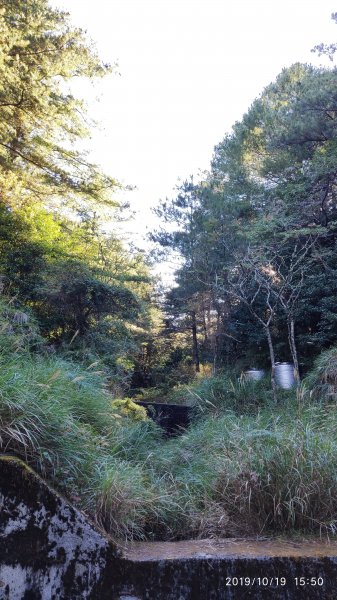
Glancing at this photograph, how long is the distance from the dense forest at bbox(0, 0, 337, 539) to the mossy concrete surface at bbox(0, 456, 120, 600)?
220mm

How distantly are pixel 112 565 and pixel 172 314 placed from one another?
15405 millimetres

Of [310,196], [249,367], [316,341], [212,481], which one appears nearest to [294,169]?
[310,196]

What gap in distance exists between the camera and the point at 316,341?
9.27m

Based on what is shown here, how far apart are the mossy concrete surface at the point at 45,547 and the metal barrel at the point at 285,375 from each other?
676cm

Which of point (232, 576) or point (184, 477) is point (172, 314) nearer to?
point (184, 477)

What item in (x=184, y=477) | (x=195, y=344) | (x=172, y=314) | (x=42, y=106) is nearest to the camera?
(x=184, y=477)

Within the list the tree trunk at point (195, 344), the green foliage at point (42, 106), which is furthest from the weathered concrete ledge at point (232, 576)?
the tree trunk at point (195, 344)

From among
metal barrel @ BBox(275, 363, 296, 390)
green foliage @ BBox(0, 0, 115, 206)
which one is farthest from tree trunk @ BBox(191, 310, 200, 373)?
green foliage @ BBox(0, 0, 115, 206)

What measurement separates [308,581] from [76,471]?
4.80 feet

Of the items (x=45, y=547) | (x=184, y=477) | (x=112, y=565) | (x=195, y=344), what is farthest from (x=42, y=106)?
(x=195, y=344)

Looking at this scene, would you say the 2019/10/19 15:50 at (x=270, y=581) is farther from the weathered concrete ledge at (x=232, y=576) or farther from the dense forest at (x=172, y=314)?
the dense forest at (x=172, y=314)

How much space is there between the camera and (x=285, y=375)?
8.67 metres

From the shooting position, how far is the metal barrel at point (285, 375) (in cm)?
842

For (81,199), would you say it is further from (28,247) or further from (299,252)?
(299,252)
